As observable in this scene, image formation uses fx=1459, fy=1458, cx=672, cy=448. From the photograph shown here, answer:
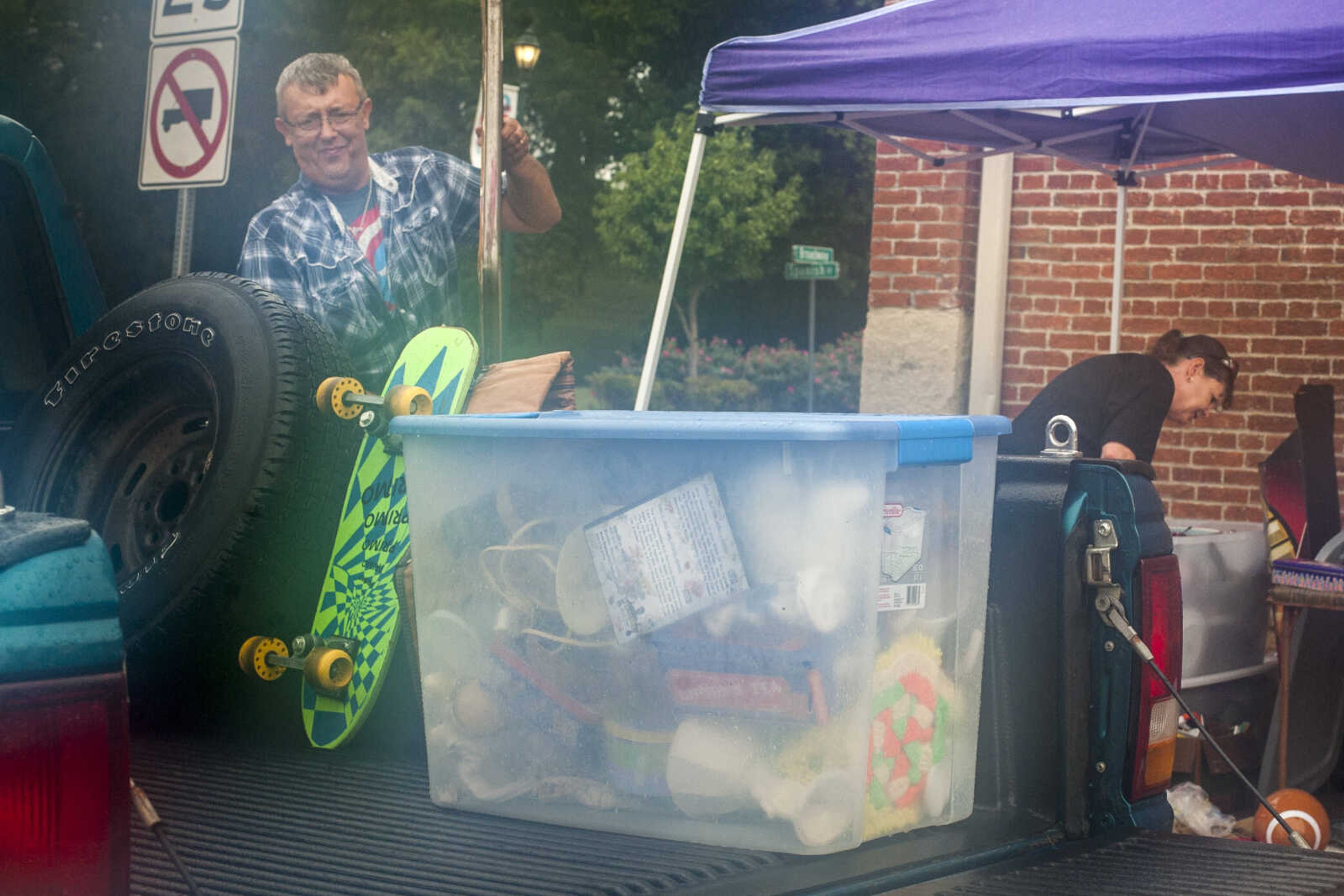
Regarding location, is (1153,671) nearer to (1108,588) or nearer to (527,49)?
(1108,588)

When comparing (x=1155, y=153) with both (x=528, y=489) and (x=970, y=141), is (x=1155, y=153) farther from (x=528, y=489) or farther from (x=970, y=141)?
(x=528, y=489)

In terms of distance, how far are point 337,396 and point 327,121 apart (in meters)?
1.55

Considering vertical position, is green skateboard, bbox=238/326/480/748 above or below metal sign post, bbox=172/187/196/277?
below

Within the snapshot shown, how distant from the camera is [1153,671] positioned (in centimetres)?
224

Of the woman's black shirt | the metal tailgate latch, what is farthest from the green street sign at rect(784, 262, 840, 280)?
the metal tailgate latch

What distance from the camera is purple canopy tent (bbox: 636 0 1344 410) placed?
3621mm

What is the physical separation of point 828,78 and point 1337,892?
9.90ft

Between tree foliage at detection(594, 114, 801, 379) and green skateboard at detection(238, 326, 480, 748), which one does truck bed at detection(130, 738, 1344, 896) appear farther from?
tree foliage at detection(594, 114, 801, 379)

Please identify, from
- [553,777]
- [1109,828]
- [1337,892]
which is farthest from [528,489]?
[1337,892]

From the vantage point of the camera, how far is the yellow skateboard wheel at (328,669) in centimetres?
248

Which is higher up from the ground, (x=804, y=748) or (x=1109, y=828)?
(x=804, y=748)

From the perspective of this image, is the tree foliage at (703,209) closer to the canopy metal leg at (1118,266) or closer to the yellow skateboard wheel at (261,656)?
the canopy metal leg at (1118,266)

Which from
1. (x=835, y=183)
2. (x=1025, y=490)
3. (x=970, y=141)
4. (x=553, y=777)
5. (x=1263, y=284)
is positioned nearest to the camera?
(x=553, y=777)

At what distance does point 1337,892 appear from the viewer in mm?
1960
